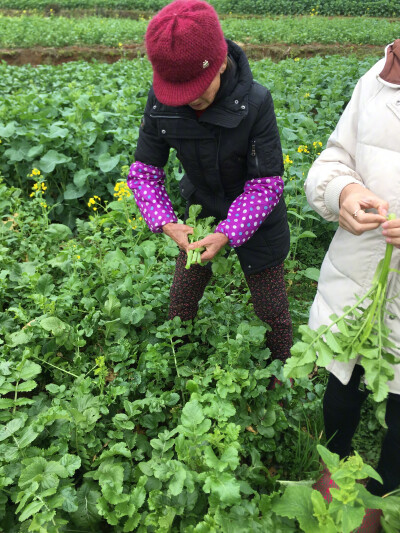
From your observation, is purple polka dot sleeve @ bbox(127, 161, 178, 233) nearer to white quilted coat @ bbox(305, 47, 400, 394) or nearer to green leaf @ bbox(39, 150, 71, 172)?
white quilted coat @ bbox(305, 47, 400, 394)

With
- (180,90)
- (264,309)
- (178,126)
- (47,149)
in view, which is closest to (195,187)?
(178,126)

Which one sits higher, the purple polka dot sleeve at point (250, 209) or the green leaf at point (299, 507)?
the purple polka dot sleeve at point (250, 209)

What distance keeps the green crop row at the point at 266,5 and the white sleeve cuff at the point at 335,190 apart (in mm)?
23554

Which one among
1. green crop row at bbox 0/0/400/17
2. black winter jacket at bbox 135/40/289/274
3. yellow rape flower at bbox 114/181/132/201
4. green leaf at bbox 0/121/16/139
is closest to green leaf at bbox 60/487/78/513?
black winter jacket at bbox 135/40/289/274

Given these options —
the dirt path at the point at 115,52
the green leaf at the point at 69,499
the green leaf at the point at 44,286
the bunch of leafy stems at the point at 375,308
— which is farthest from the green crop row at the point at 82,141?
the dirt path at the point at 115,52

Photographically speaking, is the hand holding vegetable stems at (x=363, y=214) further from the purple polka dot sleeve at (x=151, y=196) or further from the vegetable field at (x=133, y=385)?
the purple polka dot sleeve at (x=151, y=196)

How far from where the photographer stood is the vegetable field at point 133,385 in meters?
1.38

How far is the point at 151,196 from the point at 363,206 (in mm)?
917

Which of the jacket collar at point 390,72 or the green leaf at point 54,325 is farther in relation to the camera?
the green leaf at point 54,325

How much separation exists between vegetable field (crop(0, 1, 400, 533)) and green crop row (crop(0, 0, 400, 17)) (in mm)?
20469

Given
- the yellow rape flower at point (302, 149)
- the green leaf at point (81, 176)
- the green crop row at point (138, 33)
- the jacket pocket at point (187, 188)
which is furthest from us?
the green crop row at point (138, 33)

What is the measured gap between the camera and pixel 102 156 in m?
3.90

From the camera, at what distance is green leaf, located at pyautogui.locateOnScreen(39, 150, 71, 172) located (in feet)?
13.0

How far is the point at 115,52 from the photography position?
39.7 ft
